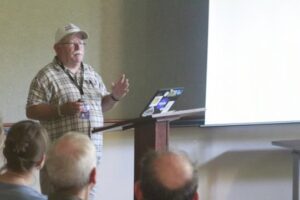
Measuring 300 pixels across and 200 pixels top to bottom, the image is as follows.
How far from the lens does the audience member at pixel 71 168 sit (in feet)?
5.73

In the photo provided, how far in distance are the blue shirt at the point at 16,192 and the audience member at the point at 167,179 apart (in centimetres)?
48

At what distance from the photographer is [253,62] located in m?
3.88

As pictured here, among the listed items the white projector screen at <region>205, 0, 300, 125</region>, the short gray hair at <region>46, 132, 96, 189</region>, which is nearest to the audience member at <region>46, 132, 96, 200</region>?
the short gray hair at <region>46, 132, 96, 189</region>

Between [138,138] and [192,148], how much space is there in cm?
131

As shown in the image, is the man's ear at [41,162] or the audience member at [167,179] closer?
the audience member at [167,179]

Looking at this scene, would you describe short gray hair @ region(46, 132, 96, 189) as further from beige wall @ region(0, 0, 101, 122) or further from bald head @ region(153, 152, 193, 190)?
beige wall @ region(0, 0, 101, 122)

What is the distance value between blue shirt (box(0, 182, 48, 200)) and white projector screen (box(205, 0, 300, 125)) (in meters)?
2.12

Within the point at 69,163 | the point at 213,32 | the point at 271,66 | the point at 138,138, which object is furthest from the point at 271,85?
the point at 69,163

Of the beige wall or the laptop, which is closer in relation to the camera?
the laptop

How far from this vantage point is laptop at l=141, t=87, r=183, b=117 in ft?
8.73

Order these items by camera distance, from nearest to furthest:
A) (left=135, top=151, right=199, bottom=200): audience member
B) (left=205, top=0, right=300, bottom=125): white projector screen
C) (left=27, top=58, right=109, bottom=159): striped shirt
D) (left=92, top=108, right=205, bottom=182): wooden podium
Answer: (left=135, top=151, right=199, bottom=200): audience member
(left=92, top=108, right=205, bottom=182): wooden podium
(left=27, top=58, right=109, bottom=159): striped shirt
(left=205, top=0, right=300, bottom=125): white projector screen

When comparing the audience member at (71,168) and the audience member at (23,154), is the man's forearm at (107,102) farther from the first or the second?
the audience member at (71,168)

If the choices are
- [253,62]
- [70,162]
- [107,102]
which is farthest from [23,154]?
[253,62]

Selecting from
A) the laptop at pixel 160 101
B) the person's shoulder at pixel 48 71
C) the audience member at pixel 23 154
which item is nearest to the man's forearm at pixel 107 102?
the person's shoulder at pixel 48 71
